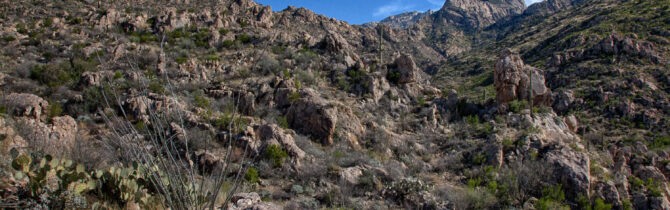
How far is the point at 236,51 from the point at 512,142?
13459 mm

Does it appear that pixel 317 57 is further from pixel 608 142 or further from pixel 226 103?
pixel 608 142

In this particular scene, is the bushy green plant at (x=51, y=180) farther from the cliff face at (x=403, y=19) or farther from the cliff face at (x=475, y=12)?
the cliff face at (x=403, y=19)

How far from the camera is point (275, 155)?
24.1 feet

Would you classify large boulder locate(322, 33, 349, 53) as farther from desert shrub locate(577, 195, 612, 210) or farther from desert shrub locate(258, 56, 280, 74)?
desert shrub locate(577, 195, 612, 210)

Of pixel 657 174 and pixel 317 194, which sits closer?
pixel 317 194

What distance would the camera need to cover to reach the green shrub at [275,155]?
725 cm

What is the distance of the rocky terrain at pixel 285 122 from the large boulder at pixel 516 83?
0.08 m

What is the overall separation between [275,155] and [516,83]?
427 inches

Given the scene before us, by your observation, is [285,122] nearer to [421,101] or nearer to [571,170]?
[421,101]

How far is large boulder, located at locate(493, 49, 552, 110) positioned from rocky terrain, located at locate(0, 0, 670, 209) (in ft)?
0.25

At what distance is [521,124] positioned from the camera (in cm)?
1057

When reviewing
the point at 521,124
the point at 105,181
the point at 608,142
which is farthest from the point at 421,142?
the point at 608,142

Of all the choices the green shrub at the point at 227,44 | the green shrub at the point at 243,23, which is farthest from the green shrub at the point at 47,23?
the green shrub at the point at 243,23

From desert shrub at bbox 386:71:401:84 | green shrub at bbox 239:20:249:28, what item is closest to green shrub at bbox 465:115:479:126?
desert shrub at bbox 386:71:401:84
